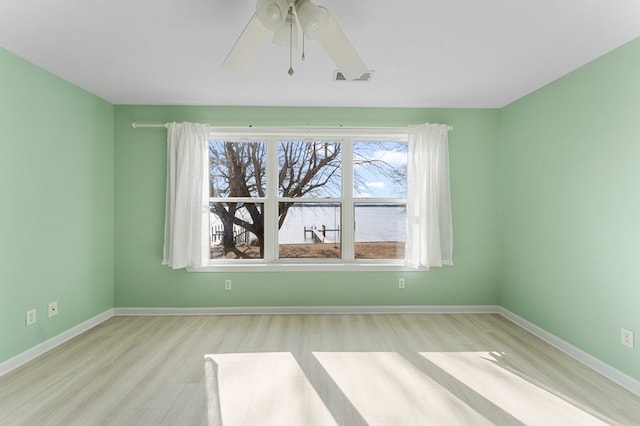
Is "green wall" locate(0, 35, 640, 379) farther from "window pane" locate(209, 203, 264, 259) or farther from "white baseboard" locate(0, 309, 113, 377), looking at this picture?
"window pane" locate(209, 203, 264, 259)

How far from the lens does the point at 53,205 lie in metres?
2.85

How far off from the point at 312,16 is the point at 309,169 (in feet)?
7.57

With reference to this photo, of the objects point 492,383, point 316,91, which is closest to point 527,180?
point 492,383

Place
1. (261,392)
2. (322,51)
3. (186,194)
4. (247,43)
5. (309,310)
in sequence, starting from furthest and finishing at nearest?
(309,310) → (186,194) → (322,51) → (261,392) → (247,43)

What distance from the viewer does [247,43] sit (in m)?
1.79

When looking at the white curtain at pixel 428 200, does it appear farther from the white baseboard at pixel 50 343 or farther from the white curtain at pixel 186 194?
the white baseboard at pixel 50 343

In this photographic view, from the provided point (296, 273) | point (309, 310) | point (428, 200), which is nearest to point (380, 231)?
point (428, 200)

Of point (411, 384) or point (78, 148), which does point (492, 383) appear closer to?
point (411, 384)

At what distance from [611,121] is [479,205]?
5.04 feet

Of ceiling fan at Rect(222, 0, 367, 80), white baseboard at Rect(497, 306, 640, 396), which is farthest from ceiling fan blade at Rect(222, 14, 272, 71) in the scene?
white baseboard at Rect(497, 306, 640, 396)

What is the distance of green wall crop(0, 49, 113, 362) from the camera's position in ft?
8.01

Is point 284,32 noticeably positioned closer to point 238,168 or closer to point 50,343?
point 238,168

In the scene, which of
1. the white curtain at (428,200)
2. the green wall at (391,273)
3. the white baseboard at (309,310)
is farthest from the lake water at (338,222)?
the white baseboard at (309,310)

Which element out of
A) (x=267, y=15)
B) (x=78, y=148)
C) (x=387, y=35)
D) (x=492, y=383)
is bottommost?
(x=492, y=383)
